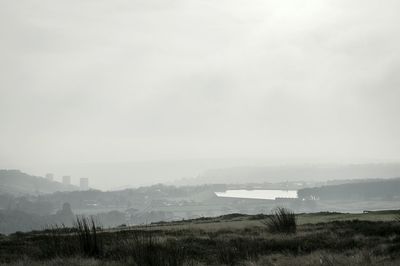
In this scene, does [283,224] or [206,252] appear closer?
[206,252]

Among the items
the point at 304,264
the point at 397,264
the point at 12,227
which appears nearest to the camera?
the point at 397,264

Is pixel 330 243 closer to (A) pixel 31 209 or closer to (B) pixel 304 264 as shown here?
(B) pixel 304 264

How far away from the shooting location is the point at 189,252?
14656 millimetres

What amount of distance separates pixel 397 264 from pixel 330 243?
6707 mm

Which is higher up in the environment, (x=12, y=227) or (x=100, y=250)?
(x=100, y=250)

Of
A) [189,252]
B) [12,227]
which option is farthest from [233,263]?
[12,227]

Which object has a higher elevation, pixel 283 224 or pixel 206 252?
pixel 283 224

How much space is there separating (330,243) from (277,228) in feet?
22.4

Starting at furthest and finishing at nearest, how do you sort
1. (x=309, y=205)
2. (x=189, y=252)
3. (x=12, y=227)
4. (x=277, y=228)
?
(x=309, y=205), (x=12, y=227), (x=277, y=228), (x=189, y=252)

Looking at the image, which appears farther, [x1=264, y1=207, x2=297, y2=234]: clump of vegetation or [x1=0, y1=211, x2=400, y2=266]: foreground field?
[x1=264, y1=207, x2=297, y2=234]: clump of vegetation

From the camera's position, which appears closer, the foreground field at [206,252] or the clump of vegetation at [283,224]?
the foreground field at [206,252]

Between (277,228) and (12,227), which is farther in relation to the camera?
(12,227)

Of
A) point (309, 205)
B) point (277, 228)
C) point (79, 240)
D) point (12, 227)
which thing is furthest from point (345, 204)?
point (79, 240)

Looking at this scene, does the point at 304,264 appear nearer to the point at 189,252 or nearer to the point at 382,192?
the point at 189,252
